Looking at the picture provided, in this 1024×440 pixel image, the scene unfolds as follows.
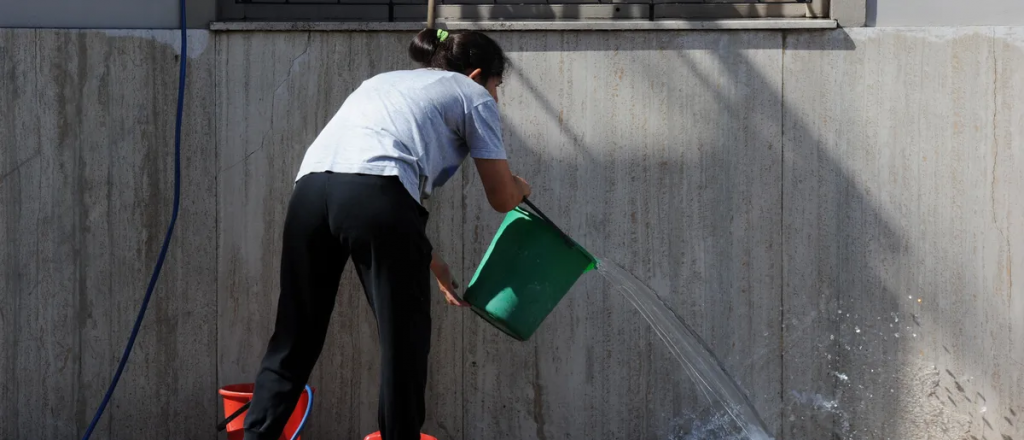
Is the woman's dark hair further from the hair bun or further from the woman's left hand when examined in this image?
the woman's left hand

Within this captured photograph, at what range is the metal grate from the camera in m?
3.78

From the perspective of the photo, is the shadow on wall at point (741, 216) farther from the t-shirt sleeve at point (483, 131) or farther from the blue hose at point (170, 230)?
the blue hose at point (170, 230)

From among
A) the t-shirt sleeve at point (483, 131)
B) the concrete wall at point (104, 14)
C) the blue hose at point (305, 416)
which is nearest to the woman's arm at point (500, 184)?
the t-shirt sleeve at point (483, 131)

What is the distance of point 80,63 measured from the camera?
368 cm

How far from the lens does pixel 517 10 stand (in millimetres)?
3783

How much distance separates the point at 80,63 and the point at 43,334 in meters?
1.04

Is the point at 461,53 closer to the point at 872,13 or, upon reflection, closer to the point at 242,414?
the point at 242,414

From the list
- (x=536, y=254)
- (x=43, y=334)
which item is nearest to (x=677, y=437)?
(x=536, y=254)

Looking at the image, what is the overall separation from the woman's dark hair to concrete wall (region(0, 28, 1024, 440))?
0.75 m

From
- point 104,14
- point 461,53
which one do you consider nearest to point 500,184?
point 461,53

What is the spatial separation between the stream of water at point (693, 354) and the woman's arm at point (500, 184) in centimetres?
A: 93

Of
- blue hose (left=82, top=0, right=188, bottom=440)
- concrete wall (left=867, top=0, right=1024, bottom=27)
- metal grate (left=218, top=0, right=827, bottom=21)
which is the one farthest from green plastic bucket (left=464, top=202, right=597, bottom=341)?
concrete wall (left=867, top=0, right=1024, bottom=27)

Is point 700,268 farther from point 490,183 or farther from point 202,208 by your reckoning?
point 202,208

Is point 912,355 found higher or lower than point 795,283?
lower
